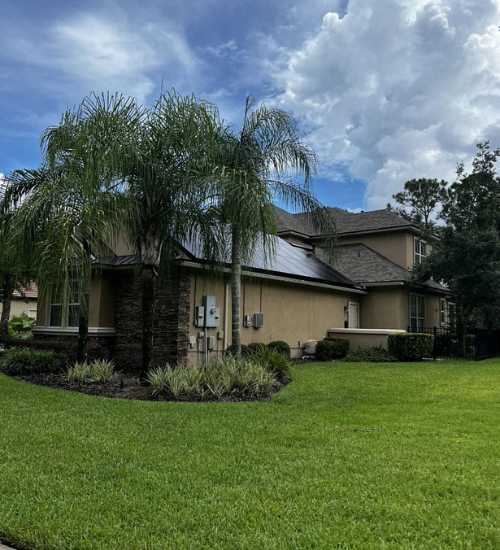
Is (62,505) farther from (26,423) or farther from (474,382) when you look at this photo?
(474,382)

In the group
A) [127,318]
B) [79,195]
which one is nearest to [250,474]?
[79,195]

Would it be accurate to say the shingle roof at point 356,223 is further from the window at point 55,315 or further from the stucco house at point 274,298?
the window at point 55,315

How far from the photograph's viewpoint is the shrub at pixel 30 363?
1322cm

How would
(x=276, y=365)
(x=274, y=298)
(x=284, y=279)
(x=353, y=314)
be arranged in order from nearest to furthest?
(x=276, y=365) → (x=284, y=279) → (x=274, y=298) → (x=353, y=314)

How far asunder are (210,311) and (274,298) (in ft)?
13.5

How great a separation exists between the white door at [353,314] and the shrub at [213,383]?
1228 centimetres

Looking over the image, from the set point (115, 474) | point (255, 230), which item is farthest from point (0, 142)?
point (115, 474)

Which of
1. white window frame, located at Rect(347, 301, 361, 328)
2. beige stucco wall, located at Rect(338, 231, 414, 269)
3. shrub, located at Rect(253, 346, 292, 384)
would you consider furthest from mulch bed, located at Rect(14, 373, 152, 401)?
beige stucco wall, located at Rect(338, 231, 414, 269)

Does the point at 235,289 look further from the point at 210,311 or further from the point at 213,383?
the point at 213,383

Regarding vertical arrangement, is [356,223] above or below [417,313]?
above

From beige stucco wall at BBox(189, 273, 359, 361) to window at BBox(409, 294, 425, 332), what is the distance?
3486 mm

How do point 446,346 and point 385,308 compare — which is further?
point 385,308

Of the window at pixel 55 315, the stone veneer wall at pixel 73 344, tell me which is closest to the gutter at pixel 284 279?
the stone veneer wall at pixel 73 344

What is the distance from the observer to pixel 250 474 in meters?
5.10
